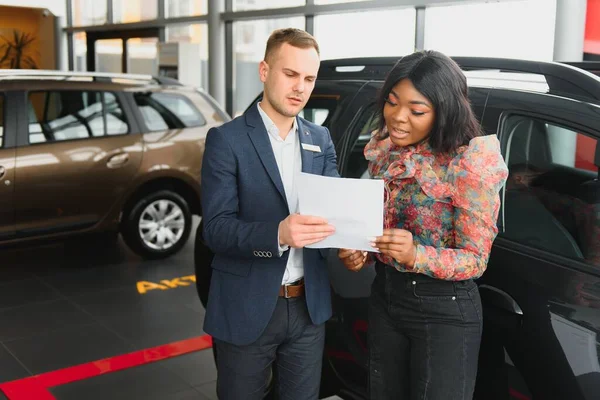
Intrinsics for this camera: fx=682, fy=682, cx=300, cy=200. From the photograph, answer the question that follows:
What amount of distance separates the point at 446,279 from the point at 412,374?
0.31m

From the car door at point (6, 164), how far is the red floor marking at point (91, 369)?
1.77 meters

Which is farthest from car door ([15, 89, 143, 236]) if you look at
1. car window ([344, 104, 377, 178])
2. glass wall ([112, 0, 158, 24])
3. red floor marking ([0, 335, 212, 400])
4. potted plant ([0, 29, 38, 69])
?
potted plant ([0, 29, 38, 69])

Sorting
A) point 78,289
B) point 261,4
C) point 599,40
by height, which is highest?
point 261,4

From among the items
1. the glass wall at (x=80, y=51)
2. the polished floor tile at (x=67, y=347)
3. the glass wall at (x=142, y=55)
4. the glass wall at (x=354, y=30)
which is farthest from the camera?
the glass wall at (x=80, y=51)

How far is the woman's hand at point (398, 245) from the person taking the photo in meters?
1.74

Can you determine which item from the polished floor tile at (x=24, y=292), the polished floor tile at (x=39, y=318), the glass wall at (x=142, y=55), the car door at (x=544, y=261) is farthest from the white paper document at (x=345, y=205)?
the glass wall at (x=142, y=55)

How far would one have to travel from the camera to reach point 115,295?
4914mm

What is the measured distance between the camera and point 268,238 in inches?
71.5

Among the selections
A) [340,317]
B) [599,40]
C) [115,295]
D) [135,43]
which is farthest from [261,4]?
[340,317]

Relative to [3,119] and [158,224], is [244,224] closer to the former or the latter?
[3,119]

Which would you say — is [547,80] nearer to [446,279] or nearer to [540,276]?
[540,276]

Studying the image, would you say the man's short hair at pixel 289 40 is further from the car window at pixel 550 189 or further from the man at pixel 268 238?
the car window at pixel 550 189

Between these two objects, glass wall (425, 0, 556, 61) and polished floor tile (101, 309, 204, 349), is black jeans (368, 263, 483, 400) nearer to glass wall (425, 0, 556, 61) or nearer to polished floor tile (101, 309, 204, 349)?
polished floor tile (101, 309, 204, 349)

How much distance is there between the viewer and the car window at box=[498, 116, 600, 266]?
6.43 ft
